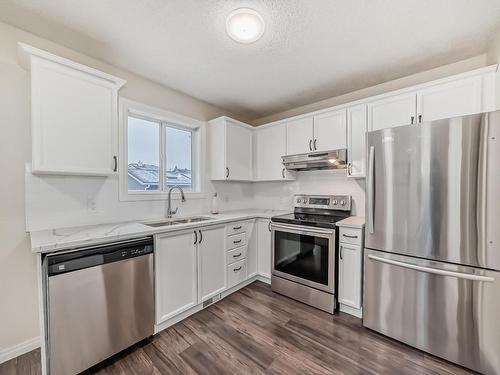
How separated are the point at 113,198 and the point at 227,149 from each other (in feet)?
4.95

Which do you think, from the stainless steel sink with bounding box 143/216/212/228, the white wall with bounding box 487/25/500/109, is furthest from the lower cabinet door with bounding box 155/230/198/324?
the white wall with bounding box 487/25/500/109

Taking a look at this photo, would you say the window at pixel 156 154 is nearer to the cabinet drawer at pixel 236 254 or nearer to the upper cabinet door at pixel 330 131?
the cabinet drawer at pixel 236 254

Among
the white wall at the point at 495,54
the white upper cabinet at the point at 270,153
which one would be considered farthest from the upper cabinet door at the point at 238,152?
the white wall at the point at 495,54

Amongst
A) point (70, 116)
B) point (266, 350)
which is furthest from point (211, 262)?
point (70, 116)

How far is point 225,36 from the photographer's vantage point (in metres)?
1.73

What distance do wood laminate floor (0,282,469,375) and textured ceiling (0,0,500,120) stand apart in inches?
101

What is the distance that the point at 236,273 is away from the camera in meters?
2.65

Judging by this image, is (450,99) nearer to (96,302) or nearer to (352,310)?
(352,310)

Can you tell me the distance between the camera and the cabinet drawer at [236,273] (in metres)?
2.56

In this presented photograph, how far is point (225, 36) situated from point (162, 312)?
8.07ft

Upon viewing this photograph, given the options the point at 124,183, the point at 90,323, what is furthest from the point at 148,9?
the point at 90,323

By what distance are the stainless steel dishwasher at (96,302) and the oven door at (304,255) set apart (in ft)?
4.83

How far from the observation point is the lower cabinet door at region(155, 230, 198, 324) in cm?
189

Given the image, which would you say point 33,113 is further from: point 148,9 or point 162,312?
point 162,312
